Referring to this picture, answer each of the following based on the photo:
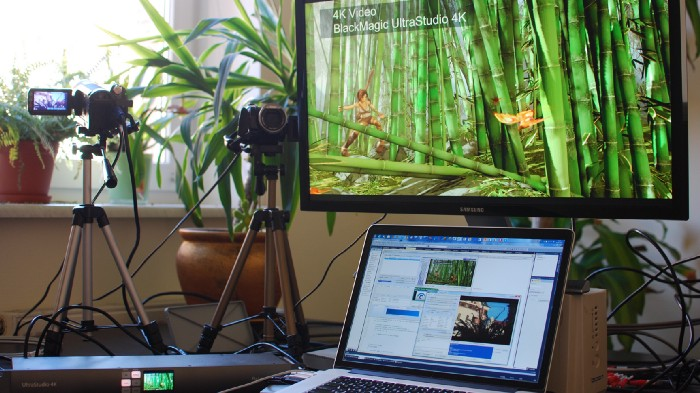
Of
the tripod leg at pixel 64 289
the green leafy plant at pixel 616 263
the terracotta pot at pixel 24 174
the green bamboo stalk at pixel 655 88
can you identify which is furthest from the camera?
the green leafy plant at pixel 616 263

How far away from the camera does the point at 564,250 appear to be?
40.6 inches

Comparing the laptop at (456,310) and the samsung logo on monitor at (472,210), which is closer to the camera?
the laptop at (456,310)

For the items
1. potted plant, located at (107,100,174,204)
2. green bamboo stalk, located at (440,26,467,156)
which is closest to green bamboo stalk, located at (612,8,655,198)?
green bamboo stalk, located at (440,26,467,156)

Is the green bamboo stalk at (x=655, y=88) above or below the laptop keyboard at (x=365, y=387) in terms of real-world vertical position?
above

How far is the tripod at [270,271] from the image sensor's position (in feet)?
4.74

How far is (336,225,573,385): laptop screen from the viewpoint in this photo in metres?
1.01

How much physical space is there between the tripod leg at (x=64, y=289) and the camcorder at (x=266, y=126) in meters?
0.37

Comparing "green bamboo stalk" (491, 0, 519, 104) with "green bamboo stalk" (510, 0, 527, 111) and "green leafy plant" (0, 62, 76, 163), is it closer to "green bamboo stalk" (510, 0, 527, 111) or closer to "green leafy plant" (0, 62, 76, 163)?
"green bamboo stalk" (510, 0, 527, 111)

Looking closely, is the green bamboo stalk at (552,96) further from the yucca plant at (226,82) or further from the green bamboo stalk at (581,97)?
the yucca plant at (226,82)

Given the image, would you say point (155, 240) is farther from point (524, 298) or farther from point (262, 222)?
point (524, 298)

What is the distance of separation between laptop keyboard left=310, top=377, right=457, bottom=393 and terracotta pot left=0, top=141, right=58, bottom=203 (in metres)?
1.19

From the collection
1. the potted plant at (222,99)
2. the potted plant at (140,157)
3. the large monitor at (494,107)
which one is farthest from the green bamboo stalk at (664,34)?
the potted plant at (140,157)

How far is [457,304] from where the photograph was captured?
1073 mm

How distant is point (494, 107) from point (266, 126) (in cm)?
48
